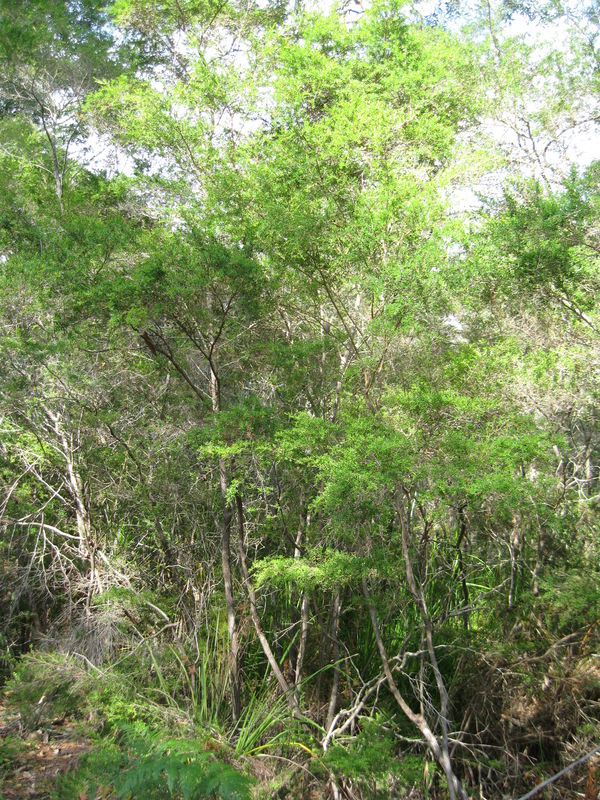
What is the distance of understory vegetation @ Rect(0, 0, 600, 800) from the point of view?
438 centimetres

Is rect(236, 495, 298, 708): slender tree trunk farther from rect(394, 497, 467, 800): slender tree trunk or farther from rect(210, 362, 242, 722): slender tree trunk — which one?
rect(394, 497, 467, 800): slender tree trunk

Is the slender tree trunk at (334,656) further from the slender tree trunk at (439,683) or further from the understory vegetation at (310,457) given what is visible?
the slender tree trunk at (439,683)

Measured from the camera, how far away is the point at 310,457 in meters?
4.51

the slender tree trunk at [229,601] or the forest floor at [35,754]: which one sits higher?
the slender tree trunk at [229,601]

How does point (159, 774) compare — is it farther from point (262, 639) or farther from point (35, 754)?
point (35, 754)

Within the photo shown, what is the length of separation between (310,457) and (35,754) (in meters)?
3.30

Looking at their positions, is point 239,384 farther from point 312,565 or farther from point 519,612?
point 519,612

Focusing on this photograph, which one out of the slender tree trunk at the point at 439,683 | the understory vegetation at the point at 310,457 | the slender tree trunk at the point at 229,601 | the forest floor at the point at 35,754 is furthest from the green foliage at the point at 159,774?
the slender tree trunk at the point at 439,683

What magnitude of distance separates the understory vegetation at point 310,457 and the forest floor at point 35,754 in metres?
0.03

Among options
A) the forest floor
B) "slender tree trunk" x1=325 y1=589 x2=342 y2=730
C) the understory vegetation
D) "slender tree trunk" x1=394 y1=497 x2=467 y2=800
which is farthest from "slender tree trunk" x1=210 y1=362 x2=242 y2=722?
"slender tree trunk" x1=394 y1=497 x2=467 y2=800

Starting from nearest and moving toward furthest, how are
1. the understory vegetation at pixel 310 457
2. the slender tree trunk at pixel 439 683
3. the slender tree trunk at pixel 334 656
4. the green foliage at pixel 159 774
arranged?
the green foliage at pixel 159 774 → the slender tree trunk at pixel 439 683 → the understory vegetation at pixel 310 457 → the slender tree trunk at pixel 334 656

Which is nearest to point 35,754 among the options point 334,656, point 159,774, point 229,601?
point 229,601

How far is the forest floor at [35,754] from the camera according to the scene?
421cm

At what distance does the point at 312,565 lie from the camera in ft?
15.9
